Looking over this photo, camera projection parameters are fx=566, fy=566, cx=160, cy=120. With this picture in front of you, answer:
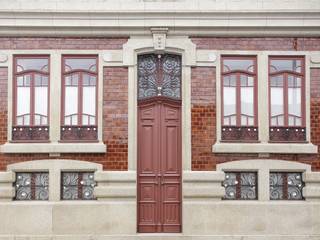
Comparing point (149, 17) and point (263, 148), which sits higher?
point (149, 17)

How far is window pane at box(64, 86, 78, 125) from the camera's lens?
1241 cm

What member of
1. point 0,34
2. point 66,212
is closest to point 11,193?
point 66,212

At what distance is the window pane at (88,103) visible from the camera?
489 inches

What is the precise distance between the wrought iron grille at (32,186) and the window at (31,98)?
81 centimetres

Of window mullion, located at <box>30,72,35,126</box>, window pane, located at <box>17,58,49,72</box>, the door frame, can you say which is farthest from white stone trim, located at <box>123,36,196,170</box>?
window mullion, located at <box>30,72,35,126</box>

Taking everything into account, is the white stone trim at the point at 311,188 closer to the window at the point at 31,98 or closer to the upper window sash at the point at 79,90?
the upper window sash at the point at 79,90

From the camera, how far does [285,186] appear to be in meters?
12.4

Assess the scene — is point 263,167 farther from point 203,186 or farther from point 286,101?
point 286,101

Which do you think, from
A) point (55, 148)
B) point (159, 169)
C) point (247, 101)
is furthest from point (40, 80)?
point (247, 101)

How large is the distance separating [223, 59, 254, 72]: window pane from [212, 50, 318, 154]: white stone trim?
16cm

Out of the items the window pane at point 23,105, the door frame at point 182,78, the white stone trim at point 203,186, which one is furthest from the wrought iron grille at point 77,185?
the white stone trim at point 203,186

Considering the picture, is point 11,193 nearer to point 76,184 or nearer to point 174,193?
point 76,184

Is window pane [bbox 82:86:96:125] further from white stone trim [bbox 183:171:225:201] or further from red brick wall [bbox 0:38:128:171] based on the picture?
white stone trim [bbox 183:171:225:201]

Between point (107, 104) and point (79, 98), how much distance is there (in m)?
0.64
